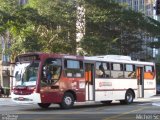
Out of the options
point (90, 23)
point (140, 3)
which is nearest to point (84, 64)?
point (90, 23)

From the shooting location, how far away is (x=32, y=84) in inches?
910

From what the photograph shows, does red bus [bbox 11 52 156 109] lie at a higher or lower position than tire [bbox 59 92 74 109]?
higher

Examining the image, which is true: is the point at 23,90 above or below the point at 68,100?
above

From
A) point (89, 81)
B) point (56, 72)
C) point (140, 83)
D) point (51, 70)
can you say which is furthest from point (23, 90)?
point (140, 83)

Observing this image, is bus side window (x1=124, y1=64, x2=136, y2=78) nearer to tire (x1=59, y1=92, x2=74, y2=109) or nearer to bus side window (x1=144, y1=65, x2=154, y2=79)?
bus side window (x1=144, y1=65, x2=154, y2=79)

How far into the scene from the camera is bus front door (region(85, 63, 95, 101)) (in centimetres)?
2605

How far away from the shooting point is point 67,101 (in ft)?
80.4

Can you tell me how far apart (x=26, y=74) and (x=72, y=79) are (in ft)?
9.32

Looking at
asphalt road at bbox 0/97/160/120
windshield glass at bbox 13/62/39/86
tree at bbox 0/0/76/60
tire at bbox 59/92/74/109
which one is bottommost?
asphalt road at bbox 0/97/160/120

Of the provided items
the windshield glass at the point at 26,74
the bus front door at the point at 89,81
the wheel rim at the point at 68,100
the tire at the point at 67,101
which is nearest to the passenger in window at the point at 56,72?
the windshield glass at the point at 26,74

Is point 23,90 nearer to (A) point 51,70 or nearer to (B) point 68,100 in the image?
(A) point 51,70

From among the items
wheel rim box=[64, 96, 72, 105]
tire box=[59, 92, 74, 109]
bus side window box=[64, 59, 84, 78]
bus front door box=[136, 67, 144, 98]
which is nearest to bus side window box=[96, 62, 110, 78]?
bus side window box=[64, 59, 84, 78]

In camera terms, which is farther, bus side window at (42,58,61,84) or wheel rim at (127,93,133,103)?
wheel rim at (127,93,133,103)

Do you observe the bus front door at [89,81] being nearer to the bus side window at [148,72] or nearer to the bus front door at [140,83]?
the bus front door at [140,83]
